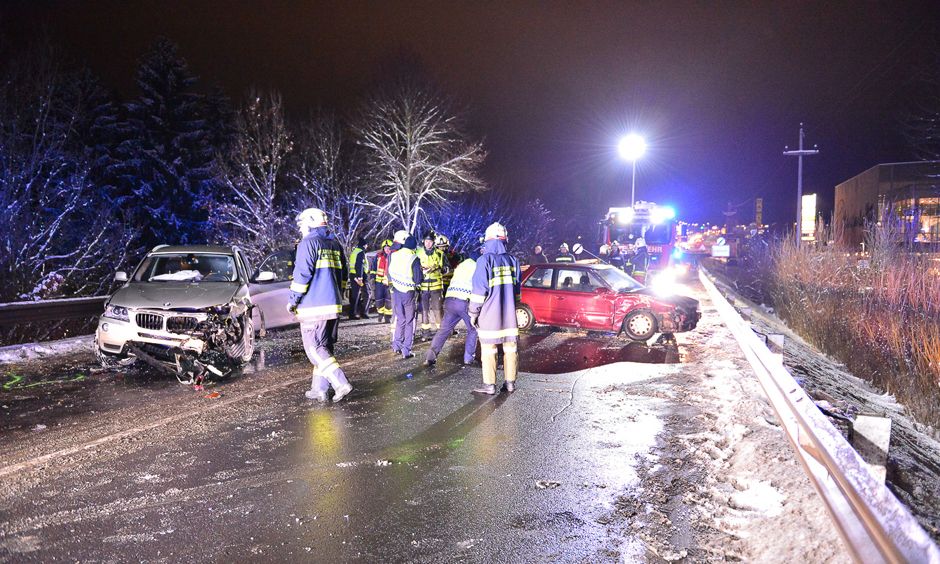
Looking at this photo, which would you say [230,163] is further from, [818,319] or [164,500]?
[164,500]

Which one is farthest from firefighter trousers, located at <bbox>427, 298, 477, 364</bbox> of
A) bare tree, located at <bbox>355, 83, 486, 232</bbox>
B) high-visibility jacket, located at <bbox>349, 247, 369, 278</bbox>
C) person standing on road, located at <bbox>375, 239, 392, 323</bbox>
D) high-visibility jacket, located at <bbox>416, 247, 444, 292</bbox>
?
bare tree, located at <bbox>355, 83, 486, 232</bbox>

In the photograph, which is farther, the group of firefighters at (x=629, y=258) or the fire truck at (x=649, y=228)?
the fire truck at (x=649, y=228)

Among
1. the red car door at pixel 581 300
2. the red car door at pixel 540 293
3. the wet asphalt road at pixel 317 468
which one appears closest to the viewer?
the wet asphalt road at pixel 317 468

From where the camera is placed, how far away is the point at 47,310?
32.7 feet

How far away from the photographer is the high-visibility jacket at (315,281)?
657 cm

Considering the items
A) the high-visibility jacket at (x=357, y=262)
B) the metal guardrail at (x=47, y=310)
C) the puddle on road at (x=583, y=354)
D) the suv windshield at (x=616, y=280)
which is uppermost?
the high-visibility jacket at (x=357, y=262)

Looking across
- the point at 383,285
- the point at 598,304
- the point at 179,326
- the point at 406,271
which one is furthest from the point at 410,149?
the point at 179,326

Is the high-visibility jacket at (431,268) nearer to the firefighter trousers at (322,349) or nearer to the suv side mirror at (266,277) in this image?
the suv side mirror at (266,277)

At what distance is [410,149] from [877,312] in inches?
916

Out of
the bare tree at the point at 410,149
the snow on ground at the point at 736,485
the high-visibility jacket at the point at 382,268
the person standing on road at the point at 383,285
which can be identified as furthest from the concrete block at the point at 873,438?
the bare tree at the point at 410,149

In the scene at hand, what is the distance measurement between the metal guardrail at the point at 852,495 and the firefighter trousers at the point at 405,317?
567 cm

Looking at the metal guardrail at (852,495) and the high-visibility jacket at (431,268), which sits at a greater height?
the high-visibility jacket at (431,268)

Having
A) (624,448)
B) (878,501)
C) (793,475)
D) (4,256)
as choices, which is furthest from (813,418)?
(4,256)

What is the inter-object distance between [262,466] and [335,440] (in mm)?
782
